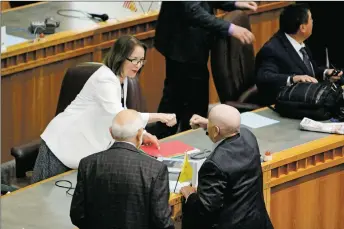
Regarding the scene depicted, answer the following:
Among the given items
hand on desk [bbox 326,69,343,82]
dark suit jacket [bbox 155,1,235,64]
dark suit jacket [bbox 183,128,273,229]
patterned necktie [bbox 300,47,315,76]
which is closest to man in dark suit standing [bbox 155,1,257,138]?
dark suit jacket [bbox 155,1,235,64]

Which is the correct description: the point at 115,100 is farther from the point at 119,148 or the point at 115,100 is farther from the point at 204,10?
the point at 204,10

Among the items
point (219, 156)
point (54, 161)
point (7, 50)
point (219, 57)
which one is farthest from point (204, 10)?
point (219, 156)

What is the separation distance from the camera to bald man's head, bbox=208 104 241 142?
16.0 feet

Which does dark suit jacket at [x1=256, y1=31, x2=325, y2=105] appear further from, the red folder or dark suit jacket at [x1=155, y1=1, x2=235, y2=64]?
the red folder

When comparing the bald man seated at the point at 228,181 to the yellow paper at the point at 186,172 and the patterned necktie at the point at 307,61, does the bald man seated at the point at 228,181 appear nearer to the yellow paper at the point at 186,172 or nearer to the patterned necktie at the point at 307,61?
the yellow paper at the point at 186,172

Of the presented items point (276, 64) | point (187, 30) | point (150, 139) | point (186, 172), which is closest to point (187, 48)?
point (187, 30)

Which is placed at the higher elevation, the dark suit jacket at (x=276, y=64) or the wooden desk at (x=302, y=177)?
the dark suit jacket at (x=276, y=64)

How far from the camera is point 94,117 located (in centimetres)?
561

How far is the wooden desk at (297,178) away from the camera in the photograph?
570cm

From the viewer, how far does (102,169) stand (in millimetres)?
4594

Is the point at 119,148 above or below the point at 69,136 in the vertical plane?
above

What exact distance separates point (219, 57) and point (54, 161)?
1679mm

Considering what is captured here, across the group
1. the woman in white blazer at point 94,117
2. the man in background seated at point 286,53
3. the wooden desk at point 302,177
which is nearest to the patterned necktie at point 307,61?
the man in background seated at point 286,53

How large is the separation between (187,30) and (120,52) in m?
1.50
